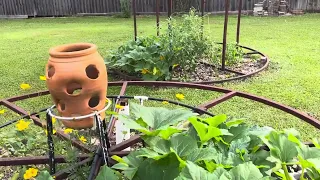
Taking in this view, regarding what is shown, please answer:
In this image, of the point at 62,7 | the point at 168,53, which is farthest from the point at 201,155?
the point at 62,7

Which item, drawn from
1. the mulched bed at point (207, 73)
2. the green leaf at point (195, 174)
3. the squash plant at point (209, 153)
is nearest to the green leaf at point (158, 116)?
the squash plant at point (209, 153)

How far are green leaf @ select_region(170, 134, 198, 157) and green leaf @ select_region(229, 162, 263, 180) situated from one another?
0.16m

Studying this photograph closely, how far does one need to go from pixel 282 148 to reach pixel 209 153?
223 millimetres

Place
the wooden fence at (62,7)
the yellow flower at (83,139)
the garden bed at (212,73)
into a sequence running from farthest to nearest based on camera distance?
1. the wooden fence at (62,7)
2. the garden bed at (212,73)
3. the yellow flower at (83,139)

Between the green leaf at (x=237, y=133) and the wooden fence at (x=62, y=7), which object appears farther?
the wooden fence at (x=62, y=7)

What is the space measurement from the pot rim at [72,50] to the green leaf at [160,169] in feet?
1.92

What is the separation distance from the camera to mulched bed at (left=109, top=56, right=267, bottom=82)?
414 cm

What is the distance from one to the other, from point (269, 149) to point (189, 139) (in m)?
0.27

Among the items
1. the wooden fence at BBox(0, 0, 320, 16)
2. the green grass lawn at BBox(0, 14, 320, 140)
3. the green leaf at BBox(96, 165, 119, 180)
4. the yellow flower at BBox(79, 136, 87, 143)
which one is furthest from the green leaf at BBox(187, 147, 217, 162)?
the wooden fence at BBox(0, 0, 320, 16)

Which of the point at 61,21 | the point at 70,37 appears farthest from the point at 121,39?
the point at 61,21

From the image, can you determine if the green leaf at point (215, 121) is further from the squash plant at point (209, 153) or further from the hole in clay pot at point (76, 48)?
the hole in clay pot at point (76, 48)

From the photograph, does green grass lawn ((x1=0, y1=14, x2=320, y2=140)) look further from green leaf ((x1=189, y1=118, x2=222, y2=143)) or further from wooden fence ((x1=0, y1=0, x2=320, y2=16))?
green leaf ((x1=189, y1=118, x2=222, y2=143))

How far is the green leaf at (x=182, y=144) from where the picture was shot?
101cm

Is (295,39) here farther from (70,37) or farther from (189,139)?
(189,139)
